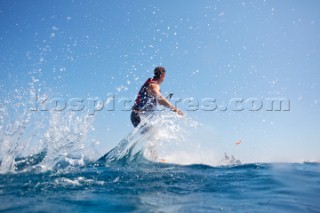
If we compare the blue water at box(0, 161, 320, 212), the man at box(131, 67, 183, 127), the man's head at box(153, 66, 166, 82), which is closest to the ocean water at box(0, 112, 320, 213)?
the blue water at box(0, 161, 320, 212)

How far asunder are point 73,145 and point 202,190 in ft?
12.1

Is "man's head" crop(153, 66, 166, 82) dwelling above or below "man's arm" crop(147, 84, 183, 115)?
above

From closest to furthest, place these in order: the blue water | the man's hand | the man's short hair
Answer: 1. the blue water
2. the man's hand
3. the man's short hair

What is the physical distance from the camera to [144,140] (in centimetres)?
775

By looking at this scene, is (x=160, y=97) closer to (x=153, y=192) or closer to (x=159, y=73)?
(x=159, y=73)

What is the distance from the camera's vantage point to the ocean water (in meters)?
3.45

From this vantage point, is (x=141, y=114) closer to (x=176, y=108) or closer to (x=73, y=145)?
(x=176, y=108)

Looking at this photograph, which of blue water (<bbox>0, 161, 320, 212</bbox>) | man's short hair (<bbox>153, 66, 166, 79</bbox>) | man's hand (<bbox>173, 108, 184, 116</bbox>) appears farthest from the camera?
man's short hair (<bbox>153, 66, 166, 79</bbox>)

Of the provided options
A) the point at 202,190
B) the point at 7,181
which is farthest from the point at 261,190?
the point at 7,181

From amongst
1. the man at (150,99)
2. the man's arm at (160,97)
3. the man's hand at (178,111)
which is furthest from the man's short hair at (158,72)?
the man's hand at (178,111)

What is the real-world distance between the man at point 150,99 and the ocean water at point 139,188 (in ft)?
4.92

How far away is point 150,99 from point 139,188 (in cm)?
354

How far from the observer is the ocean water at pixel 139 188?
3453 mm

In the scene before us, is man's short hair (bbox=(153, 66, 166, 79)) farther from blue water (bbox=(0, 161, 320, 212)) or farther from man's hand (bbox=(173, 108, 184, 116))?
blue water (bbox=(0, 161, 320, 212))
